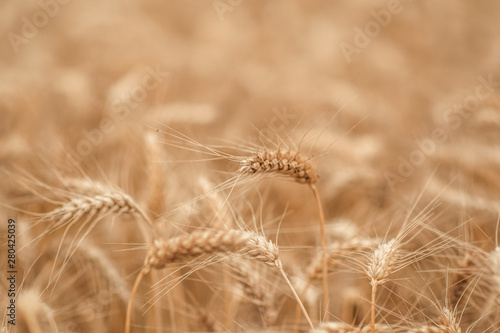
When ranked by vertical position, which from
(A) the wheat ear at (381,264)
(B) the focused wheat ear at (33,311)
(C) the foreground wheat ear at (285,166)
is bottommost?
(A) the wheat ear at (381,264)

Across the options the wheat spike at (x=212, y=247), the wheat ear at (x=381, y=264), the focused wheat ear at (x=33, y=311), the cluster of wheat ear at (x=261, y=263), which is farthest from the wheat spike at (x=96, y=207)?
the wheat ear at (x=381, y=264)

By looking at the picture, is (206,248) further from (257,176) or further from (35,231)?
(35,231)

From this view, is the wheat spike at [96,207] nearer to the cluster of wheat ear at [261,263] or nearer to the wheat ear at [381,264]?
the cluster of wheat ear at [261,263]

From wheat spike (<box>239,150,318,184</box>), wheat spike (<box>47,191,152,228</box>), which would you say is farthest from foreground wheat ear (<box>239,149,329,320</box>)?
wheat spike (<box>47,191,152,228</box>)

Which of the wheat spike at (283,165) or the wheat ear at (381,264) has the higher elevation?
the wheat spike at (283,165)

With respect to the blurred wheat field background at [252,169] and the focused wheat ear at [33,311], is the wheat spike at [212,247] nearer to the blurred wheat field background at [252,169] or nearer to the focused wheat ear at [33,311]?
the blurred wheat field background at [252,169]

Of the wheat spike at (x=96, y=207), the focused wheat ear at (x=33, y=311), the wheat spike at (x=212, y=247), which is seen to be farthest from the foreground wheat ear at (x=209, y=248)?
the focused wheat ear at (x=33, y=311)

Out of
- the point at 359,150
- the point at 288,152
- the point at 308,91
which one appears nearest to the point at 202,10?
the point at 308,91

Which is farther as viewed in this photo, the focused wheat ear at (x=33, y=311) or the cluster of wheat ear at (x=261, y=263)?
the focused wheat ear at (x=33, y=311)
